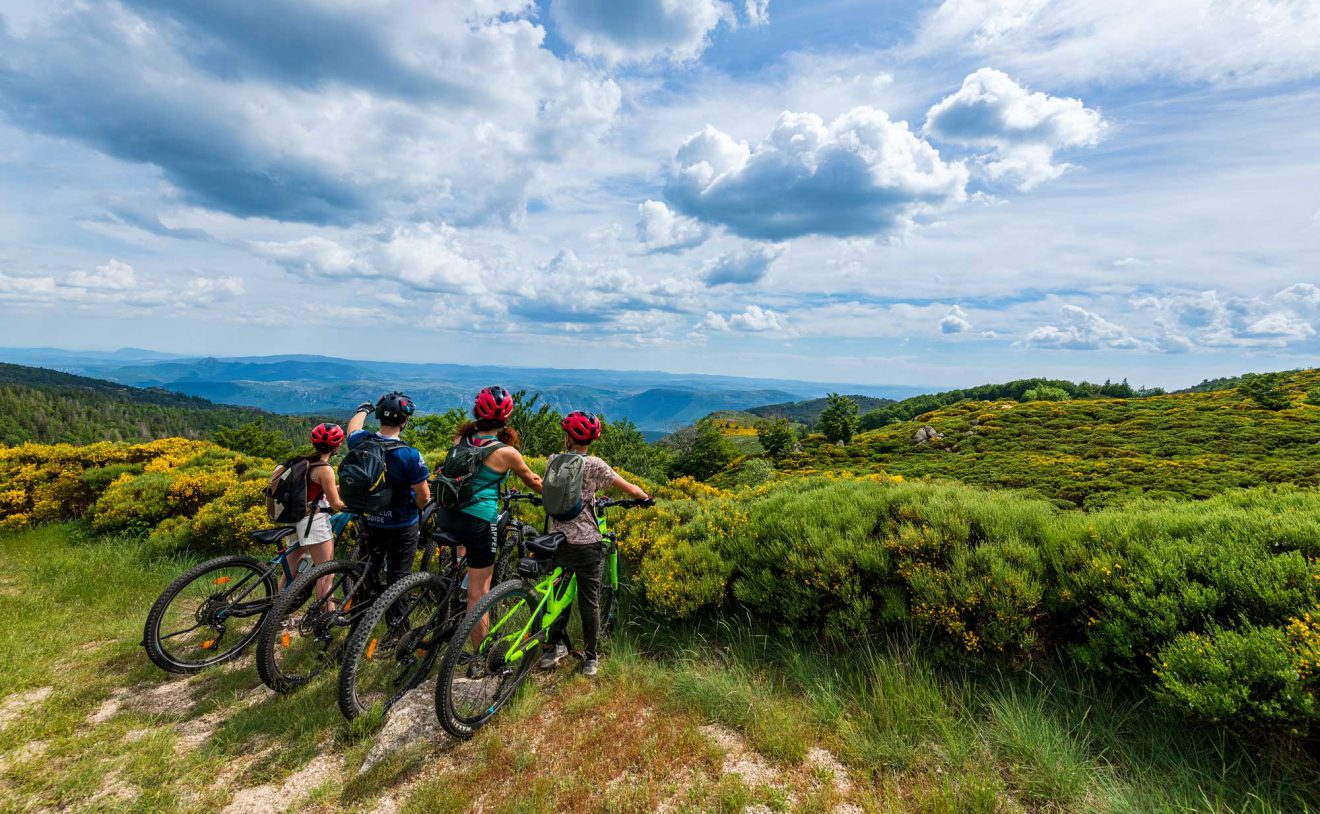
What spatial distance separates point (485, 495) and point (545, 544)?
0.82 m

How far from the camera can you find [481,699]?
4.17 m

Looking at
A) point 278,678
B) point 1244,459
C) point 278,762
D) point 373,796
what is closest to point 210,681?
point 278,678

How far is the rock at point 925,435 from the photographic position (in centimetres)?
4252

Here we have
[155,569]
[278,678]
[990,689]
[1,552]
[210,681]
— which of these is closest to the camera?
[990,689]

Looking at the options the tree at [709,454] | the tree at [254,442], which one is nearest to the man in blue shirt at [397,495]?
the tree at [254,442]

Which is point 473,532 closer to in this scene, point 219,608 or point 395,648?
point 395,648

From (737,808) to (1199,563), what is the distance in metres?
3.72

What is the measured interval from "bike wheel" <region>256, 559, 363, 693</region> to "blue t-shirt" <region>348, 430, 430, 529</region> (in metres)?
0.49

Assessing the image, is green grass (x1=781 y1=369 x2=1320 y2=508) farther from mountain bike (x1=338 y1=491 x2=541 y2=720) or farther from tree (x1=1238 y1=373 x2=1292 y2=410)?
mountain bike (x1=338 y1=491 x2=541 y2=720)

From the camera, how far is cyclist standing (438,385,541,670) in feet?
14.9

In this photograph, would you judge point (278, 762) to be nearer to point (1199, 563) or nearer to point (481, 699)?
point (481, 699)

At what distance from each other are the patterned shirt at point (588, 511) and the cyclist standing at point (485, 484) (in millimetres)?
429

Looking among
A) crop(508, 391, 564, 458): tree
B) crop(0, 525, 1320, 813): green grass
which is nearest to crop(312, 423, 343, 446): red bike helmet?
crop(0, 525, 1320, 813): green grass

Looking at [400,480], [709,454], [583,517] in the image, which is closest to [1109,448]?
[583,517]
